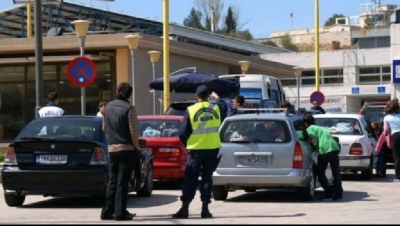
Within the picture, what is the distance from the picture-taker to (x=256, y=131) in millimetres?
15797

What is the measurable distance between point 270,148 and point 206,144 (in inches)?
114

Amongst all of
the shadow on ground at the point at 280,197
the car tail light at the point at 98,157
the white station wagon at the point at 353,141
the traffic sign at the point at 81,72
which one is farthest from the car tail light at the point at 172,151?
the white station wagon at the point at 353,141

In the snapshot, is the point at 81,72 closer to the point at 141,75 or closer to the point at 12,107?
the point at 141,75

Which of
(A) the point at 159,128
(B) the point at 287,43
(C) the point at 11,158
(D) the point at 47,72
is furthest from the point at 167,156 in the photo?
(B) the point at 287,43

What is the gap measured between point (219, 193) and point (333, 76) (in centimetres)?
5376

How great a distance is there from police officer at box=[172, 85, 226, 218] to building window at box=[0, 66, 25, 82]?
77.3 ft

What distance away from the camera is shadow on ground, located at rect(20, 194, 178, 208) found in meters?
15.2

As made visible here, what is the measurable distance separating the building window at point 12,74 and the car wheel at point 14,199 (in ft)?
68.7

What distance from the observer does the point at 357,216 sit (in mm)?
12969

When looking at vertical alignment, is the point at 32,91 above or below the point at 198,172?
above

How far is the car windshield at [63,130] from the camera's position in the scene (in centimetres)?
1467

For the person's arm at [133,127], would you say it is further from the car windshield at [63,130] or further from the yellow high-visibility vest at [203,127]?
the car windshield at [63,130]

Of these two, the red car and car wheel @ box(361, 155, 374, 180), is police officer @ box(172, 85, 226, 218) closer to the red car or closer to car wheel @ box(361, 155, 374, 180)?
the red car

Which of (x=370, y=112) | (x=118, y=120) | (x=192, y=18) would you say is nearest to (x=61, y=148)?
(x=118, y=120)
